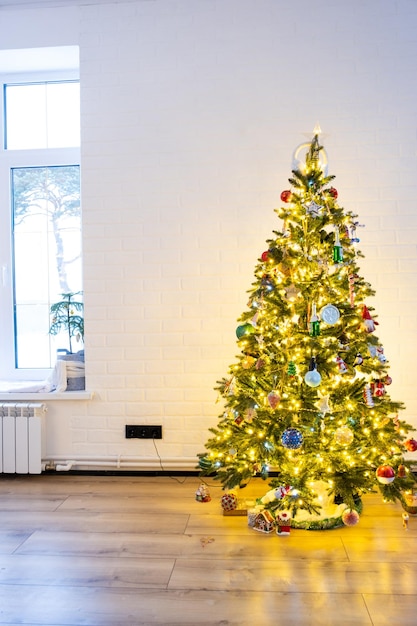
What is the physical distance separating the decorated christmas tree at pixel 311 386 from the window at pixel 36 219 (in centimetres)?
157

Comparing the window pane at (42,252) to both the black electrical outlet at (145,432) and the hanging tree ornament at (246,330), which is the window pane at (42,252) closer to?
the black electrical outlet at (145,432)

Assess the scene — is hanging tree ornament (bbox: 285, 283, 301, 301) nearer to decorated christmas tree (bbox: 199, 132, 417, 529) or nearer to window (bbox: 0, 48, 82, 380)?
decorated christmas tree (bbox: 199, 132, 417, 529)

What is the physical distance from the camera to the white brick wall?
307cm

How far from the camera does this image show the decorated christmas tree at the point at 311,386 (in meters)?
2.33

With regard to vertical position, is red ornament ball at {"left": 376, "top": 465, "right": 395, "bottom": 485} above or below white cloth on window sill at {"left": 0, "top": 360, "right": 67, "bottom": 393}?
below

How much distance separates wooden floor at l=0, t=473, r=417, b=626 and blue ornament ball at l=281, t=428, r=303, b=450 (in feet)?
1.37

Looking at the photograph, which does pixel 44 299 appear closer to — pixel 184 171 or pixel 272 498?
pixel 184 171

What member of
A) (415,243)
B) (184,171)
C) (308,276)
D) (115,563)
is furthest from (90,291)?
(415,243)

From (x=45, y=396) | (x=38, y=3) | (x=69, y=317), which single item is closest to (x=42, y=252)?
(x=69, y=317)

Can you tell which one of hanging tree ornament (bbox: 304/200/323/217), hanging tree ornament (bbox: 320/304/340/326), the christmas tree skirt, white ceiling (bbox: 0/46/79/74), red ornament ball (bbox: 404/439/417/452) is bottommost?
the christmas tree skirt

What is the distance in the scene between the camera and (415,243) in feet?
10.0

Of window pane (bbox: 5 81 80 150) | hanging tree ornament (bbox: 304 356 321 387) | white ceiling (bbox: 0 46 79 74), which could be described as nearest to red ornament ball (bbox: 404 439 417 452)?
hanging tree ornament (bbox: 304 356 321 387)

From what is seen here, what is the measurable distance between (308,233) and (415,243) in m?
0.96

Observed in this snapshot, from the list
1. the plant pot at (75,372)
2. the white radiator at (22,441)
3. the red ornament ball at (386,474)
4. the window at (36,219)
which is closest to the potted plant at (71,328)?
the plant pot at (75,372)
